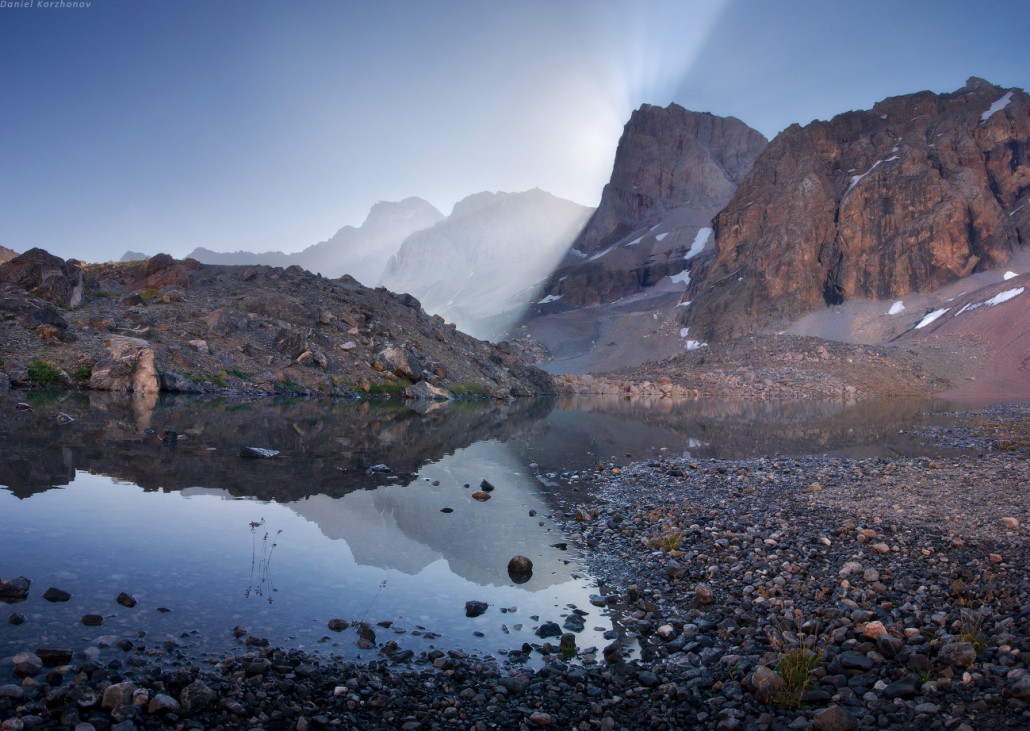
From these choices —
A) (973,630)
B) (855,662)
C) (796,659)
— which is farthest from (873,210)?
(796,659)

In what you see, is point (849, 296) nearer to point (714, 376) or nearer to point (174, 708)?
point (714, 376)

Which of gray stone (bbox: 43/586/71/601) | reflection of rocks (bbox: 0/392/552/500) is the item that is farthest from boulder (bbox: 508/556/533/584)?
reflection of rocks (bbox: 0/392/552/500)

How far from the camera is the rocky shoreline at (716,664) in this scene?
502cm

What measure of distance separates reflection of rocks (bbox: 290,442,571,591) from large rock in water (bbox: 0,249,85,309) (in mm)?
35527

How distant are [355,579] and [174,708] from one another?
12.1 feet

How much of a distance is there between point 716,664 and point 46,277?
46389 millimetres

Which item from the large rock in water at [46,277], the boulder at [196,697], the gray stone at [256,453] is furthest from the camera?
the large rock in water at [46,277]

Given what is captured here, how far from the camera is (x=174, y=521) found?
408 inches

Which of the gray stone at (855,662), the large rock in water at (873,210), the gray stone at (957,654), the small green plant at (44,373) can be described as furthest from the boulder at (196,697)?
the large rock in water at (873,210)

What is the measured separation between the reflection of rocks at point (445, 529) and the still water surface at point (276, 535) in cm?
6

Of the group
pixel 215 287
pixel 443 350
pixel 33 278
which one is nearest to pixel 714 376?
pixel 443 350

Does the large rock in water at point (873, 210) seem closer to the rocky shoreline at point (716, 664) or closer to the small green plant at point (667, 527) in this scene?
the small green plant at point (667, 527)

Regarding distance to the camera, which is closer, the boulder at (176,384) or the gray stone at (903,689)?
the gray stone at (903,689)

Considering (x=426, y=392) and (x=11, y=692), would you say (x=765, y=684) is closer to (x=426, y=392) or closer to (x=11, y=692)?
(x=11, y=692)
